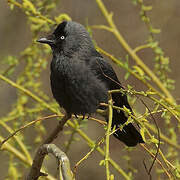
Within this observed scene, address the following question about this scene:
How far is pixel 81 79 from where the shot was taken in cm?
377

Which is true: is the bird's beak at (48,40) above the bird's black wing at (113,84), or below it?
above

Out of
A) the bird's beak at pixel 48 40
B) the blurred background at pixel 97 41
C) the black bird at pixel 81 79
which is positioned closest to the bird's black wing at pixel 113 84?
the black bird at pixel 81 79

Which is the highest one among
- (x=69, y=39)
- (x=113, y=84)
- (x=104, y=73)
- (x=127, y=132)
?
(x=69, y=39)

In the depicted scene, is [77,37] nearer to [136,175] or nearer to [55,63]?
[55,63]

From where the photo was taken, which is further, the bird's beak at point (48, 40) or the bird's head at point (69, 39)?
the bird's head at point (69, 39)

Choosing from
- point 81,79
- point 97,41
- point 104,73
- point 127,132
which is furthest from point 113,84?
point 97,41

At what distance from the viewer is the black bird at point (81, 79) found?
3.76 meters

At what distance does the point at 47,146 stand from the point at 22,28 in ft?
17.8

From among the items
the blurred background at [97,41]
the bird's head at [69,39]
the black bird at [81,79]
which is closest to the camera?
the black bird at [81,79]

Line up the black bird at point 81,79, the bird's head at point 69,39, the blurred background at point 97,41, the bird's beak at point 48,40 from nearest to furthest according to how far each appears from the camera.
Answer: the black bird at point 81,79, the bird's beak at point 48,40, the bird's head at point 69,39, the blurred background at point 97,41

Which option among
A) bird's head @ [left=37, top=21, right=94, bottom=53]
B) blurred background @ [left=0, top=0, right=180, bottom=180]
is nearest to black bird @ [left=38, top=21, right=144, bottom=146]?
bird's head @ [left=37, top=21, right=94, bottom=53]

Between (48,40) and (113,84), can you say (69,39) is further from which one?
(113,84)

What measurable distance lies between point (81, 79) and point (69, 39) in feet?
1.74

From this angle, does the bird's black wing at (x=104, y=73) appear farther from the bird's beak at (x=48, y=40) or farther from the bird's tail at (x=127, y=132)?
the bird's beak at (x=48, y=40)
